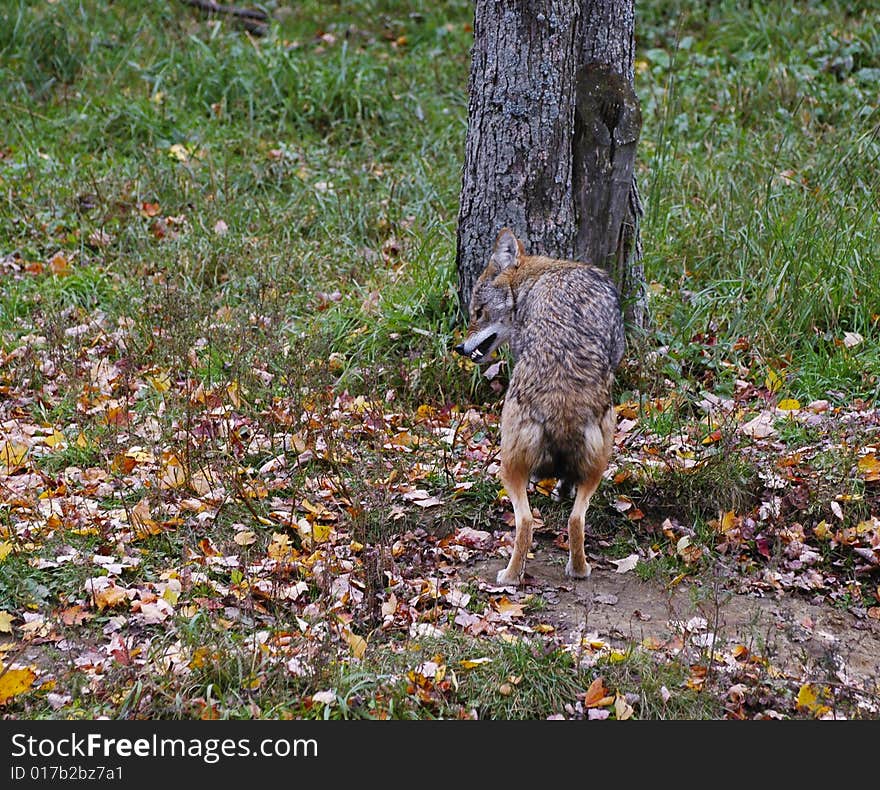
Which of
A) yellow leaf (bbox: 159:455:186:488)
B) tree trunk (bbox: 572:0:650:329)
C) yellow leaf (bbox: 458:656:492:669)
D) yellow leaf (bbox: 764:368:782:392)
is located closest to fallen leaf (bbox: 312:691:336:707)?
yellow leaf (bbox: 458:656:492:669)

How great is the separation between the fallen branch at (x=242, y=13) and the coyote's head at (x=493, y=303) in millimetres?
8382

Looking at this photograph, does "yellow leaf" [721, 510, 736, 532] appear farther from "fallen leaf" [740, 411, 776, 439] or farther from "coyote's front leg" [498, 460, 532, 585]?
"coyote's front leg" [498, 460, 532, 585]

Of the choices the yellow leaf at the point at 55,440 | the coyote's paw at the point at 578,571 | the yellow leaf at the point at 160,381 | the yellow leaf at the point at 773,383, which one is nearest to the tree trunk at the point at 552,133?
the yellow leaf at the point at 773,383

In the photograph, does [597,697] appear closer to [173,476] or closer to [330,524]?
[330,524]

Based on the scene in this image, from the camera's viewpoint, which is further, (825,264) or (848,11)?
(848,11)

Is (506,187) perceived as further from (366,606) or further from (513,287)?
(366,606)

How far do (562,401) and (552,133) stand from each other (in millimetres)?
2408

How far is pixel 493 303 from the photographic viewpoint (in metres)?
6.48

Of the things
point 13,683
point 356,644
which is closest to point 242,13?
point 356,644

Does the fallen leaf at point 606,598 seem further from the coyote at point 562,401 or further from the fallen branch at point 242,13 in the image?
the fallen branch at point 242,13

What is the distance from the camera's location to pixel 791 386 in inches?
279

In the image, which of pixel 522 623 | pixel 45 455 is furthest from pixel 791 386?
pixel 45 455

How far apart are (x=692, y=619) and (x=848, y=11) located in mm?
10716

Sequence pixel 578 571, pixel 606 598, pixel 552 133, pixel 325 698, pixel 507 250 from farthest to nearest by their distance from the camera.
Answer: pixel 552 133 < pixel 507 250 < pixel 578 571 < pixel 606 598 < pixel 325 698
